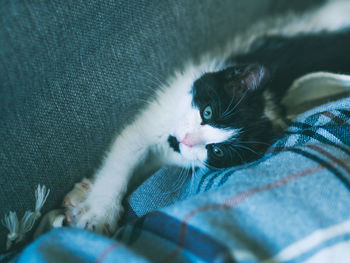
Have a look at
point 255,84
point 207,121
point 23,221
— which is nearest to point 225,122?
point 207,121

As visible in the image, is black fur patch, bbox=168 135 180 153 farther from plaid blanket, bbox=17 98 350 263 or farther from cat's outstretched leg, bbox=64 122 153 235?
plaid blanket, bbox=17 98 350 263

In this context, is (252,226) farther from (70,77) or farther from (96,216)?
(70,77)

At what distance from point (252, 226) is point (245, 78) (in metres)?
0.52

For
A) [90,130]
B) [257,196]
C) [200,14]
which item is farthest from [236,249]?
[200,14]

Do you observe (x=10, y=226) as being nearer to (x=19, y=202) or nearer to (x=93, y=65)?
(x=19, y=202)

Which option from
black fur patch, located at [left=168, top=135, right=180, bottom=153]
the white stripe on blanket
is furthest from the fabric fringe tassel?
the white stripe on blanket

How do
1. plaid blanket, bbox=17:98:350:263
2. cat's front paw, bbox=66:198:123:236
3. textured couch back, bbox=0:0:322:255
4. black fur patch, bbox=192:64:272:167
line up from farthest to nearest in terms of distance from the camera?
black fur patch, bbox=192:64:272:167 → cat's front paw, bbox=66:198:123:236 → textured couch back, bbox=0:0:322:255 → plaid blanket, bbox=17:98:350:263

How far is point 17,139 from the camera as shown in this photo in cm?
76

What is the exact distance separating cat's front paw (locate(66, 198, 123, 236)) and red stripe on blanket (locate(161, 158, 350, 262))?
305 mm

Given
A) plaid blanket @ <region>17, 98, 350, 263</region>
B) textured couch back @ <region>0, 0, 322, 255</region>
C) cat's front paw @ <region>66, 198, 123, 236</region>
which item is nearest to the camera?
plaid blanket @ <region>17, 98, 350, 263</region>

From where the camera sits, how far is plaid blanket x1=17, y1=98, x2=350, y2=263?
0.58 metres

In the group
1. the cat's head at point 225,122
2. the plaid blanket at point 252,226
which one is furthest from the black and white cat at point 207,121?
the plaid blanket at point 252,226

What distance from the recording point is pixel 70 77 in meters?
0.81

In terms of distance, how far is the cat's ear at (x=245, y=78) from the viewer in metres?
0.97
